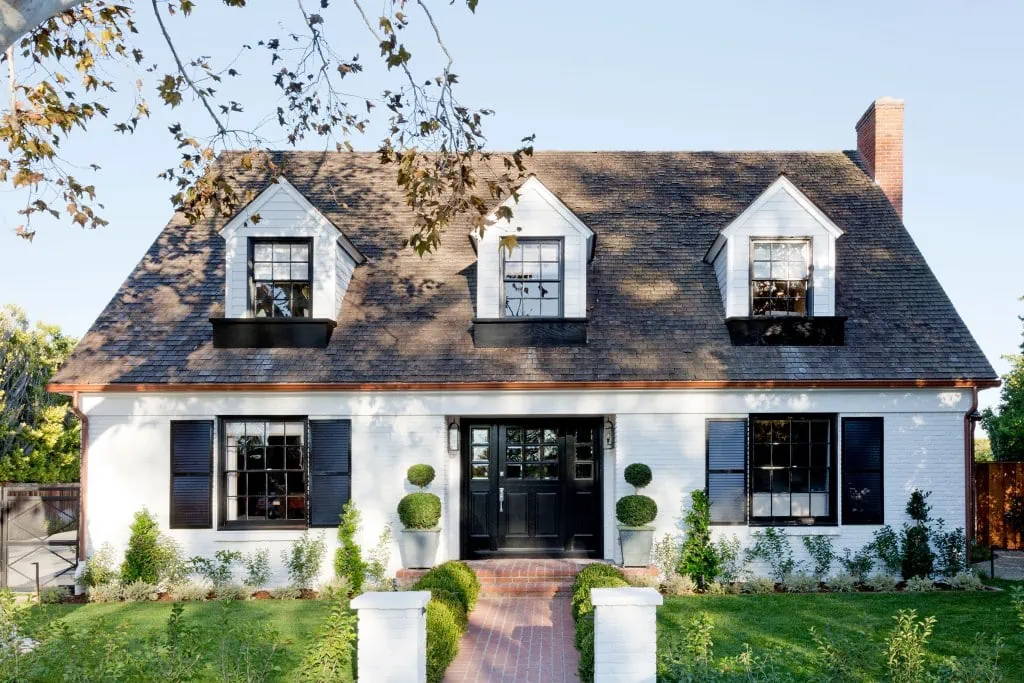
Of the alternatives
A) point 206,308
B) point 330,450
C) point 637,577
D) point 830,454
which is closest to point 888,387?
point 830,454

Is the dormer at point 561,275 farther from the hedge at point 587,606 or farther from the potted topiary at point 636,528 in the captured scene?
the hedge at point 587,606

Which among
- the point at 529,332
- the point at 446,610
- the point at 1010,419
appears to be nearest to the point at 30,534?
the point at 446,610

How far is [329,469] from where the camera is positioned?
41.5 feet

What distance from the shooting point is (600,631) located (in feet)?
21.9

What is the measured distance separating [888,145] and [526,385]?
31.5 feet

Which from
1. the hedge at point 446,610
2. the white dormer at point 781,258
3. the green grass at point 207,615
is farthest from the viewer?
the white dormer at point 781,258

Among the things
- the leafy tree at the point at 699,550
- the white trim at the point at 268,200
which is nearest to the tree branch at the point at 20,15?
the white trim at the point at 268,200

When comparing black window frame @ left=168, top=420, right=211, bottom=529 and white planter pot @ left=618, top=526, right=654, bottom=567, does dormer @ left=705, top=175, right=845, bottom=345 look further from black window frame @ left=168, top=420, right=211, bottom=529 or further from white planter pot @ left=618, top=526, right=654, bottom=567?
black window frame @ left=168, top=420, right=211, bottom=529

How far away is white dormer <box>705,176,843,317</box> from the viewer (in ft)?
43.6

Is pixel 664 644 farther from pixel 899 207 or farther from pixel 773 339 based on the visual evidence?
pixel 899 207

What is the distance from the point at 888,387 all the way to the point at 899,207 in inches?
207

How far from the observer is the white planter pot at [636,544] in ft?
39.4

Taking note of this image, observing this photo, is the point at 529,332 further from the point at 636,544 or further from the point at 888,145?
the point at 888,145

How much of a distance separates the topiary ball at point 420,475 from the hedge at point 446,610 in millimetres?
1540
